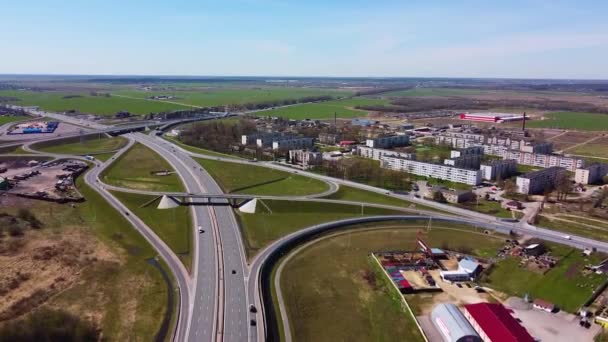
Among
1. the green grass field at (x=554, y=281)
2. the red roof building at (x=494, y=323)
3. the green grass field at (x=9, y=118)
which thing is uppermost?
the green grass field at (x=9, y=118)

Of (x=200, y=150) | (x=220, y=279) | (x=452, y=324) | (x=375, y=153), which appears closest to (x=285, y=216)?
(x=220, y=279)

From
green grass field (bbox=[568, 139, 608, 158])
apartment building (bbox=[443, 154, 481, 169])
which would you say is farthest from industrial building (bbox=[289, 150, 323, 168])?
green grass field (bbox=[568, 139, 608, 158])

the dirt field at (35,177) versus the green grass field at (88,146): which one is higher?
the green grass field at (88,146)

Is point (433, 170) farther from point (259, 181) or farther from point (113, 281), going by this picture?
point (113, 281)

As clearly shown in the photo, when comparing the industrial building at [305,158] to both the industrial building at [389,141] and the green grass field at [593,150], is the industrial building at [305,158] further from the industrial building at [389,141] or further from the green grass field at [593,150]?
the green grass field at [593,150]

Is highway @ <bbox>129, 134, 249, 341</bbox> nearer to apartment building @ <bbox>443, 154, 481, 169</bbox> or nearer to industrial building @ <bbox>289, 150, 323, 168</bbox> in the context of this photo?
industrial building @ <bbox>289, 150, 323, 168</bbox>

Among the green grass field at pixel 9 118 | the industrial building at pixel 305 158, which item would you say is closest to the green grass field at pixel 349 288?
the industrial building at pixel 305 158
